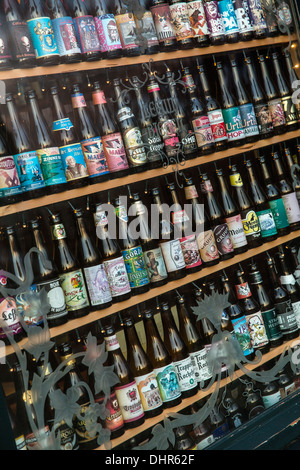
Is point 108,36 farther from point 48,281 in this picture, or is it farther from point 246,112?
point 48,281

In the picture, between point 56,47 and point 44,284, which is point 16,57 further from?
point 44,284

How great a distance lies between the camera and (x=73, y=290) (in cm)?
188

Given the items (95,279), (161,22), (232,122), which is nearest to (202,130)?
(232,122)

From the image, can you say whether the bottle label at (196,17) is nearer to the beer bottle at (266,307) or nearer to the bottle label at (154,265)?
the bottle label at (154,265)

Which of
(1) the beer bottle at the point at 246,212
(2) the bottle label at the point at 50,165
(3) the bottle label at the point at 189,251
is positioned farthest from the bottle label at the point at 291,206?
(2) the bottle label at the point at 50,165

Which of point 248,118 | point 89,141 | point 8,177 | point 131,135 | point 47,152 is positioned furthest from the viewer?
point 248,118

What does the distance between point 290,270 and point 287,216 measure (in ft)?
0.87

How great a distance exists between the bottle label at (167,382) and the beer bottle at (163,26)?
48.9 inches

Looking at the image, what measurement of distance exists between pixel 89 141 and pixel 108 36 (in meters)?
0.40

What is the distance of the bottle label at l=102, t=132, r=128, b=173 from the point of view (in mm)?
2023

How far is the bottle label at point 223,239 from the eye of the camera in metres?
2.32

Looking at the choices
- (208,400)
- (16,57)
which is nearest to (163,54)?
(16,57)

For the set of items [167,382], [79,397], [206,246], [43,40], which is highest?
[43,40]

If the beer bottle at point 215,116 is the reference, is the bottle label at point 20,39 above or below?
above
